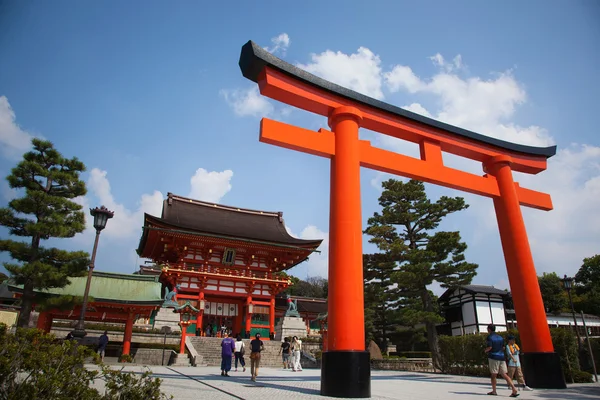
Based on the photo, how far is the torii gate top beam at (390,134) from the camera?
23.6 feet

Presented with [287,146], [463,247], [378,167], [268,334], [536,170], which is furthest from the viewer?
[268,334]

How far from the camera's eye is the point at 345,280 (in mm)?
6512

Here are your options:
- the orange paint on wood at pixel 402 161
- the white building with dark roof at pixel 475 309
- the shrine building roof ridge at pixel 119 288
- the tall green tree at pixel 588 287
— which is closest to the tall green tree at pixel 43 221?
the shrine building roof ridge at pixel 119 288

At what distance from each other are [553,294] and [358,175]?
40418 millimetres

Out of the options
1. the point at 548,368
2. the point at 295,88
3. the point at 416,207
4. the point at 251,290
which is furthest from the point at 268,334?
the point at 295,88

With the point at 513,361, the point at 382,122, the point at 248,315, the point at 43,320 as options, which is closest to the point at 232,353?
the point at 513,361

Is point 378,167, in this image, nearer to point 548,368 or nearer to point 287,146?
point 287,146

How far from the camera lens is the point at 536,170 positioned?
1099 centimetres

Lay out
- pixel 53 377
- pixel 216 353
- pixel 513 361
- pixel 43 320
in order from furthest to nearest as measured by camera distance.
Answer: pixel 216 353
pixel 43 320
pixel 513 361
pixel 53 377

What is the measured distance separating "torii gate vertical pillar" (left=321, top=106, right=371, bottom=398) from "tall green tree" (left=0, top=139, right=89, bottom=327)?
1056cm

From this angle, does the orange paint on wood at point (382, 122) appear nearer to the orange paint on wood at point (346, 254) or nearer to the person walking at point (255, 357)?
the orange paint on wood at point (346, 254)

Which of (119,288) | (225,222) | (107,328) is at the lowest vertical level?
(107,328)

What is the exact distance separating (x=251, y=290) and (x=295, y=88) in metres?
18.2

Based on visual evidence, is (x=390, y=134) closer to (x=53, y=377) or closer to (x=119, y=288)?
(x=53, y=377)
